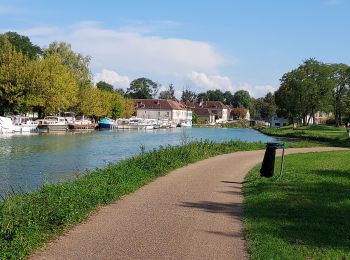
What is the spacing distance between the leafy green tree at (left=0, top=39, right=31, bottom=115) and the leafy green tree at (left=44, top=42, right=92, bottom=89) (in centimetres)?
1668

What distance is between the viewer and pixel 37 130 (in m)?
76.9

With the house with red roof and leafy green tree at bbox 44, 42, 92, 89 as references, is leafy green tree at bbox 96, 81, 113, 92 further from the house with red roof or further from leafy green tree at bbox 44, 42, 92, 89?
leafy green tree at bbox 44, 42, 92, 89

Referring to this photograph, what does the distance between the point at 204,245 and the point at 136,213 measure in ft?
9.90

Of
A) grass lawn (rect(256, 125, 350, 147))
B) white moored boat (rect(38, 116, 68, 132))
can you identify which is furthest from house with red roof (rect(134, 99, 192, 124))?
grass lawn (rect(256, 125, 350, 147))

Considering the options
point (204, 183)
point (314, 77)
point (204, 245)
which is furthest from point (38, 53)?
point (204, 245)

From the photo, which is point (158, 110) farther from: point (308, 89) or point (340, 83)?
point (308, 89)

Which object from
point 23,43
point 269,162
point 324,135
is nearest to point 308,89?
point 324,135

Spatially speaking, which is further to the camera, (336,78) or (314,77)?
(336,78)

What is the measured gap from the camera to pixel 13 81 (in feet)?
237

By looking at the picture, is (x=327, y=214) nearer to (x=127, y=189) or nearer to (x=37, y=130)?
(x=127, y=189)

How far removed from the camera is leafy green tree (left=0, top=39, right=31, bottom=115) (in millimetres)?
71725

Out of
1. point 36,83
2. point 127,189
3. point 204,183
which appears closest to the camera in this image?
point 127,189

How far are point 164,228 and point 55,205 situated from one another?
90.2 inches

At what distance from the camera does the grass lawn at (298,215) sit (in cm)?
871
